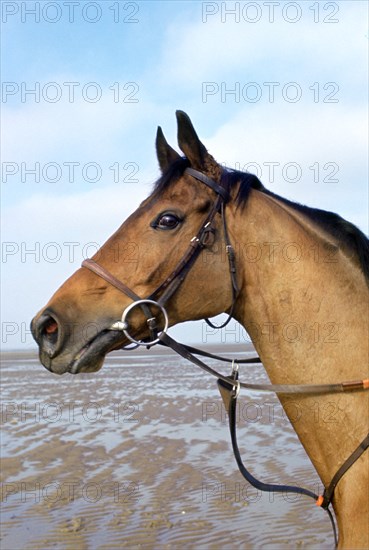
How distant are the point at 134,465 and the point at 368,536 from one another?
24.9 feet

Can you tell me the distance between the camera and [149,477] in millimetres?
9219

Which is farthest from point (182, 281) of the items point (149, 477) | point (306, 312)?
point (149, 477)

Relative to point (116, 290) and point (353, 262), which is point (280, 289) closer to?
point (353, 262)

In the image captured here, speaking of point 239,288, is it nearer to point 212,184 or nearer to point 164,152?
point 212,184

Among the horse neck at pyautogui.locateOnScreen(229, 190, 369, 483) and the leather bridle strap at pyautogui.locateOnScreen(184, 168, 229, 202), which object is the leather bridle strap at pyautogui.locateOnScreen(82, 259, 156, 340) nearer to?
the horse neck at pyautogui.locateOnScreen(229, 190, 369, 483)

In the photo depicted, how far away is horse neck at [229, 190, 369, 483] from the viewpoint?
2986 millimetres

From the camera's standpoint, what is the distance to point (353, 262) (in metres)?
3.19

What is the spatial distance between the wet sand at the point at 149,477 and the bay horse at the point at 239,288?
4.11 meters

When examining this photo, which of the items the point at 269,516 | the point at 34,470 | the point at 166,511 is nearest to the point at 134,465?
the point at 34,470

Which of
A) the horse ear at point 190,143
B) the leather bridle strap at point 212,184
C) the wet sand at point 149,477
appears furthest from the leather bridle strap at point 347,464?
the wet sand at point 149,477

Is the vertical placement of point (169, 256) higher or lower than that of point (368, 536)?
higher

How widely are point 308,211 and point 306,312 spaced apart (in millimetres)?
591

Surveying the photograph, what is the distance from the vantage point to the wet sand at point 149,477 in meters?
6.84

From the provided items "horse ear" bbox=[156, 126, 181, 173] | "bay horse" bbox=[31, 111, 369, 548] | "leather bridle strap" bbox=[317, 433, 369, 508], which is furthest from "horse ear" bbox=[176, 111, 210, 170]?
"leather bridle strap" bbox=[317, 433, 369, 508]
